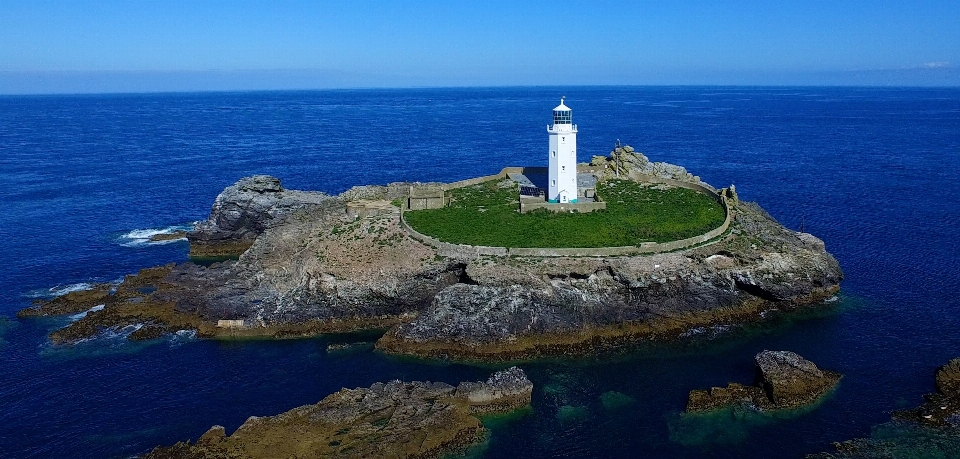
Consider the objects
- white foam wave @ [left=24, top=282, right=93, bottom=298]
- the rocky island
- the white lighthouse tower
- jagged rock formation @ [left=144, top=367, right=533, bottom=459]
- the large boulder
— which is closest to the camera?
jagged rock formation @ [left=144, top=367, right=533, bottom=459]

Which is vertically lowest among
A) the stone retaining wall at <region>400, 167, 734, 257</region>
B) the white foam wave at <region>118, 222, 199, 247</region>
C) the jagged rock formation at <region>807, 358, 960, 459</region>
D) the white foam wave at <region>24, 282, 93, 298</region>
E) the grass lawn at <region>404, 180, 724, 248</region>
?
the jagged rock formation at <region>807, 358, 960, 459</region>

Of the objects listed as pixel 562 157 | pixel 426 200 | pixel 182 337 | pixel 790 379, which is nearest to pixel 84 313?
pixel 182 337

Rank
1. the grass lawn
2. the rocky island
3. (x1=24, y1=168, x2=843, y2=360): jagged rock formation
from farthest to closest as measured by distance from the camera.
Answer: the grass lawn
the rocky island
(x1=24, y1=168, x2=843, y2=360): jagged rock formation

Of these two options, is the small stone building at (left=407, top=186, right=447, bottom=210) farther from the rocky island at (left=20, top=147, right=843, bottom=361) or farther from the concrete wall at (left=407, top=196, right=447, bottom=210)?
the rocky island at (left=20, top=147, right=843, bottom=361)

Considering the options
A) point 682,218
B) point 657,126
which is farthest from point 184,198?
point 657,126

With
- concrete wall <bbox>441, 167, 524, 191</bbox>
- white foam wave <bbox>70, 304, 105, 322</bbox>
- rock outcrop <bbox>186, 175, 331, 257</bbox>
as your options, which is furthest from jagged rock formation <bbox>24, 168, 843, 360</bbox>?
concrete wall <bbox>441, 167, 524, 191</bbox>

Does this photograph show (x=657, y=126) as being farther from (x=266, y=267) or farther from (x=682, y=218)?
(x=266, y=267)

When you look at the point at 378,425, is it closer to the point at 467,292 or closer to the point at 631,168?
the point at 467,292
